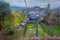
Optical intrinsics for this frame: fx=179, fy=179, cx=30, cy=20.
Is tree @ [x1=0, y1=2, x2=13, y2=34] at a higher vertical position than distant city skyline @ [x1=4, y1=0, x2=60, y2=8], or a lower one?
lower

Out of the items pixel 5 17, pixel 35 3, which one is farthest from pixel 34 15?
pixel 5 17

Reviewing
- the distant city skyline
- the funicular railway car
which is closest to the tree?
the distant city skyline

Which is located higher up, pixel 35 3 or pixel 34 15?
pixel 35 3

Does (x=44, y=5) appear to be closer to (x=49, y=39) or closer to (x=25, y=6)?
(x=25, y=6)

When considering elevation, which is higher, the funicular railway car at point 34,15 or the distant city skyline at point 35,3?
the distant city skyline at point 35,3

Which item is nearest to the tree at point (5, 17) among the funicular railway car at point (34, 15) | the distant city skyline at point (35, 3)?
the distant city skyline at point (35, 3)

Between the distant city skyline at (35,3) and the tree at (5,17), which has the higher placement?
the distant city skyline at (35,3)

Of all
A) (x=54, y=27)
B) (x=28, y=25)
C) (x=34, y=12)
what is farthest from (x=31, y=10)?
(x=54, y=27)

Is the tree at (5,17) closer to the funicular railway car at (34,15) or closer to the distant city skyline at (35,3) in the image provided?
the distant city skyline at (35,3)

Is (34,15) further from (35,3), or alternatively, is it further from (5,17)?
(5,17)

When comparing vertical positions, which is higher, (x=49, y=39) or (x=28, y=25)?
(x=28, y=25)

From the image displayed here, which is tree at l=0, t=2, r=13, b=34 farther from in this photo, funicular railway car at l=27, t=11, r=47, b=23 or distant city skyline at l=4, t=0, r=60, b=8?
funicular railway car at l=27, t=11, r=47, b=23
